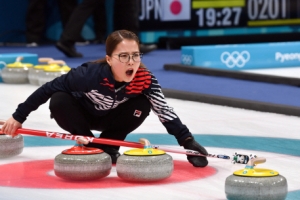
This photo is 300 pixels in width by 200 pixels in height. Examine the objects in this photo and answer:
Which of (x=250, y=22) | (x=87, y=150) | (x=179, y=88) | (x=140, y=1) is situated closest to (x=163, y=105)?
(x=87, y=150)

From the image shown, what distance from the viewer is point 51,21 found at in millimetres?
10688

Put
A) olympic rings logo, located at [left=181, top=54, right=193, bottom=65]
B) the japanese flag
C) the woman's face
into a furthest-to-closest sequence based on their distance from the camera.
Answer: the japanese flag, olympic rings logo, located at [left=181, top=54, right=193, bottom=65], the woman's face

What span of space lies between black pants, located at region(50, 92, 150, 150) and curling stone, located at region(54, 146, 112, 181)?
33cm

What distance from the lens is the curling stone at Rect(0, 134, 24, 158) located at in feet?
10.6

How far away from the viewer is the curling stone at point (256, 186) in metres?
2.40

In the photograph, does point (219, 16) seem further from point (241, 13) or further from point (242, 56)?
point (242, 56)

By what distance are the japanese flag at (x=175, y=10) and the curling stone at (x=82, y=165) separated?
7123mm

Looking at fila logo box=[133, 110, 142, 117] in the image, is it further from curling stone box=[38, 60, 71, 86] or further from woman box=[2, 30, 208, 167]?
curling stone box=[38, 60, 71, 86]

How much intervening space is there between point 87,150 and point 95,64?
1.46 ft

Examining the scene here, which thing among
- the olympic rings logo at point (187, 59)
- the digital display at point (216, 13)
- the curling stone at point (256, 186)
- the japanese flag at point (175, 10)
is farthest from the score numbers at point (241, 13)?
the curling stone at point (256, 186)

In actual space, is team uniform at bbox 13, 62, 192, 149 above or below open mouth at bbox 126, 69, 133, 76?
below

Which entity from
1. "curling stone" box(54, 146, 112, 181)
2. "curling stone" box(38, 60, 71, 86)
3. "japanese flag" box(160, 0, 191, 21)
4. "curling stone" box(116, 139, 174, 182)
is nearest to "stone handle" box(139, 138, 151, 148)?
"curling stone" box(116, 139, 174, 182)

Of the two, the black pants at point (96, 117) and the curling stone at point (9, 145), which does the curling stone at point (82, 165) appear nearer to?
the black pants at point (96, 117)

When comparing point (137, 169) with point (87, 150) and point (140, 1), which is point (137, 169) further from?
point (140, 1)
